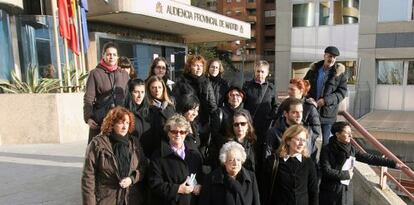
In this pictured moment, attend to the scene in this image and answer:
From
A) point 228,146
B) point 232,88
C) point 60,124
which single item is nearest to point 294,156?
point 228,146

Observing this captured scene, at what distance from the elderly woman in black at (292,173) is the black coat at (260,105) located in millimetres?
669

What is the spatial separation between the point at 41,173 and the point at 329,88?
4128 millimetres

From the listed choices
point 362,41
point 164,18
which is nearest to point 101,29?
point 164,18

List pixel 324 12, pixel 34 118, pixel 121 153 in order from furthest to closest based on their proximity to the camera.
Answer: pixel 324 12, pixel 34 118, pixel 121 153

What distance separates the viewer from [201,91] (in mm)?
3805

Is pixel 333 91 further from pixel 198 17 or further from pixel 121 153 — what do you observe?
pixel 198 17

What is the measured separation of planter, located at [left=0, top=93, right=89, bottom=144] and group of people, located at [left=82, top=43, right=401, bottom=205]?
3.64m

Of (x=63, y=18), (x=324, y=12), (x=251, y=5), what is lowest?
(x=63, y=18)

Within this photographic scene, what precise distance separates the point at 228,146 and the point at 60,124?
17.2ft

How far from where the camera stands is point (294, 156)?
298 centimetres

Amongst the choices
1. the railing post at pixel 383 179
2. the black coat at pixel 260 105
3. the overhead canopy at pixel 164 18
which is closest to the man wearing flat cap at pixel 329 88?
the black coat at pixel 260 105

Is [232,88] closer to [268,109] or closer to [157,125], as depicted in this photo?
[268,109]

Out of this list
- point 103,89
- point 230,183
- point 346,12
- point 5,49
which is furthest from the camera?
point 346,12

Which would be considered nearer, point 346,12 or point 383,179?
point 383,179
